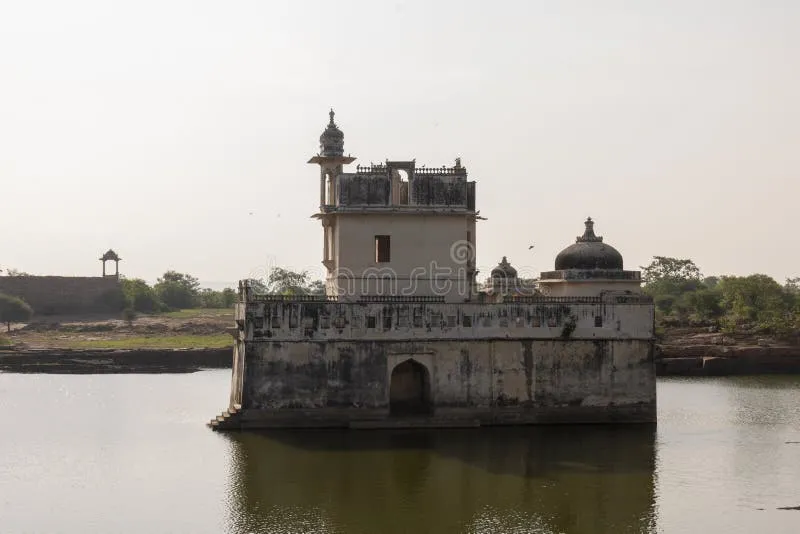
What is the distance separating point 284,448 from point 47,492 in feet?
20.7

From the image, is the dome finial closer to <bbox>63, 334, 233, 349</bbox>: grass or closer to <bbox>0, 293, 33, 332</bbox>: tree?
<bbox>63, 334, 233, 349</bbox>: grass

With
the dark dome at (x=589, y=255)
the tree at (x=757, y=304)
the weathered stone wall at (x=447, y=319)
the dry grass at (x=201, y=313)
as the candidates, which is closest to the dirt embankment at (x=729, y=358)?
the tree at (x=757, y=304)

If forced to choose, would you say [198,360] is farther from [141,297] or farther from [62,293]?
[141,297]

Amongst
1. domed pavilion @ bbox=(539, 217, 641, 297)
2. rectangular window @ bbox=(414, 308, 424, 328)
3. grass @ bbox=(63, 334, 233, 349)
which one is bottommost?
grass @ bbox=(63, 334, 233, 349)

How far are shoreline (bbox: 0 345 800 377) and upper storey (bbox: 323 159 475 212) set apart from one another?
21.5 meters

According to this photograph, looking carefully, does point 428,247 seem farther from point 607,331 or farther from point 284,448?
point 284,448

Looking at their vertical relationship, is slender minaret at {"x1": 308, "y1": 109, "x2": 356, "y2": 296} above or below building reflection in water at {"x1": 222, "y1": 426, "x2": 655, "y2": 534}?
above

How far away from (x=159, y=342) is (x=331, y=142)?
3312 centimetres

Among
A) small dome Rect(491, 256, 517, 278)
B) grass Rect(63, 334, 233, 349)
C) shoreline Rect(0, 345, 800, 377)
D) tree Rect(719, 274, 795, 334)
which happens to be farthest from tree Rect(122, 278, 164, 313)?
small dome Rect(491, 256, 517, 278)

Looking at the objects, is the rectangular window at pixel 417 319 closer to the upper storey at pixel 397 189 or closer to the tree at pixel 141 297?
the upper storey at pixel 397 189

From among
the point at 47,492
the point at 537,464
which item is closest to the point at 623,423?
the point at 537,464

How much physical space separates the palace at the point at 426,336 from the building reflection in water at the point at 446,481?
81 cm

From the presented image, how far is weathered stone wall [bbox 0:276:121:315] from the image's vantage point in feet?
252

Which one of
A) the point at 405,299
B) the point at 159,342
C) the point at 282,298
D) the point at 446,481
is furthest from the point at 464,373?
the point at 159,342
